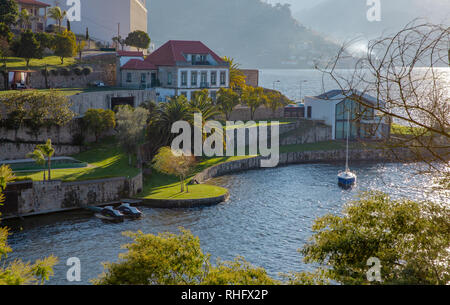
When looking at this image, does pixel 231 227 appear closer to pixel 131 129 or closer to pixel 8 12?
pixel 131 129

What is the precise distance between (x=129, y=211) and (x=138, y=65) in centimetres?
5199

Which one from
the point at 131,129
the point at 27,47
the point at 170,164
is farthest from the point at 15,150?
the point at 27,47

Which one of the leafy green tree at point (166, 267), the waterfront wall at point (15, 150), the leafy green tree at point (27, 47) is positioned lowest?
the leafy green tree at point (166, 267)

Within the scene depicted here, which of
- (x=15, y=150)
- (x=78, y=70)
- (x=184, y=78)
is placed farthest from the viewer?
(x=184, y=78)

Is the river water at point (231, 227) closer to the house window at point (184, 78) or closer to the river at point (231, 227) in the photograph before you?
the river at point (231, 227)

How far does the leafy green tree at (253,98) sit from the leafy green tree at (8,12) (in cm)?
4911

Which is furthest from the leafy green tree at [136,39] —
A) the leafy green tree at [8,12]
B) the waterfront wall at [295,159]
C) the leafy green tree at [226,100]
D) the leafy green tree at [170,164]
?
the leafy green tree at [170,164]

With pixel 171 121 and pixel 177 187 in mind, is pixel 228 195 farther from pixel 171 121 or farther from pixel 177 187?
pixel 171 121

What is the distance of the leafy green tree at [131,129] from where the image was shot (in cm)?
6944

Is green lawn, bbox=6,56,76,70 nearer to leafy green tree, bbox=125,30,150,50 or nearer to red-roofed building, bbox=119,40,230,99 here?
red-roofed building, bbox=119,40,230,99

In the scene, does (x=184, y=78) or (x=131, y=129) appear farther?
(x=184, y=78)

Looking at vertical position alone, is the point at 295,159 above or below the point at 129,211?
above

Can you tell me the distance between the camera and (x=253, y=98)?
4124 inches
